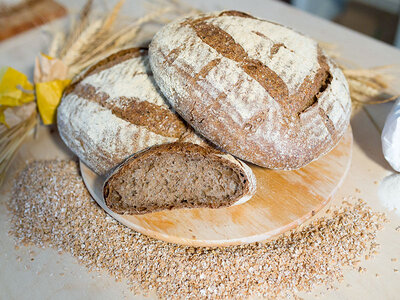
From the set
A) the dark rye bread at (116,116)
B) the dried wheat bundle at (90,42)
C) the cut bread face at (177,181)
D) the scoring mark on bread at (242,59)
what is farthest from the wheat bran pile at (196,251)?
the dried wheat bundle at (90,42)

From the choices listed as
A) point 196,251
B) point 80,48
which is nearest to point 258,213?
point 196,251

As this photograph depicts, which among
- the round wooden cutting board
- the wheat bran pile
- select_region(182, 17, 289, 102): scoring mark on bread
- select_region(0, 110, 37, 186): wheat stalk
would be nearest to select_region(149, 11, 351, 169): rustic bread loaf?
select_region(182, 17, 289, 102): scoring mark on bread

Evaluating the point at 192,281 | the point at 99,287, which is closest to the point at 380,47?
the point at 192,281

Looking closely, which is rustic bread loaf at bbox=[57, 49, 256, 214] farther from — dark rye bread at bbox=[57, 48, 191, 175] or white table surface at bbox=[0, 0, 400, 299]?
white table surface at bbox=[0, 0, 400, 299]

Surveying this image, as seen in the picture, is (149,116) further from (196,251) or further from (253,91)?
(196,251)

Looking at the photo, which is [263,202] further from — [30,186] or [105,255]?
[30,186]
